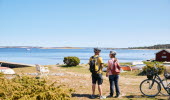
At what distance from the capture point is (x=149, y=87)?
8891mm

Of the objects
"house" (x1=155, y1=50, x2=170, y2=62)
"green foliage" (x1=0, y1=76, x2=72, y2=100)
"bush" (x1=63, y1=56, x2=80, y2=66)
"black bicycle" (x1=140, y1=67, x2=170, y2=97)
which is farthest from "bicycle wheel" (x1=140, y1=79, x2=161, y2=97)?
"house" (x1=155, y1=50, x2=170, y2=62)

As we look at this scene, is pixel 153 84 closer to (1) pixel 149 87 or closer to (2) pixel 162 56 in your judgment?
(1) pixel 149 87

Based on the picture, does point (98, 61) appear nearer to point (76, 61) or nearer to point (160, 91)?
point (160, 91)

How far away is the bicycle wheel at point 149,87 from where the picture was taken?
8.88 metres

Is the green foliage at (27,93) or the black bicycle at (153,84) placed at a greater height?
the green foliage at (27,93)

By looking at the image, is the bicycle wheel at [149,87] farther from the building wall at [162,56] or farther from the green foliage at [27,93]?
the building wall at [162,56]

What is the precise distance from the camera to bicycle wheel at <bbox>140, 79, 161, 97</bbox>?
8875 millimetres

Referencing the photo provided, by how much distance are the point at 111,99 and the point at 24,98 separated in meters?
5.41

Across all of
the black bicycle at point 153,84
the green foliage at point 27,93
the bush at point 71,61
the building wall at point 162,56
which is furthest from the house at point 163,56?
the green foliage at point 27,93

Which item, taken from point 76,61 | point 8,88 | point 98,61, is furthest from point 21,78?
point 76,61

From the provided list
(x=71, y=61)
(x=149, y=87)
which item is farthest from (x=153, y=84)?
(x=71, y=61)

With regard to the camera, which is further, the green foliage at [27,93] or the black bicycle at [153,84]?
the black bicycle at [153,84]

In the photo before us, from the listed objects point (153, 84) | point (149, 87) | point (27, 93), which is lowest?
point (149, 87)

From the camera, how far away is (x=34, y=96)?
13.2ft
